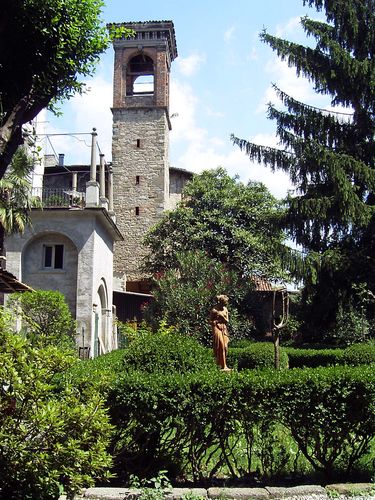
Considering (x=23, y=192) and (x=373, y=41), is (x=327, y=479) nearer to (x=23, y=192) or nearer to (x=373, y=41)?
(x=23, y=192)

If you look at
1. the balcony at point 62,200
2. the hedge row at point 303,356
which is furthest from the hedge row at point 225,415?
the balcony at point 62,200

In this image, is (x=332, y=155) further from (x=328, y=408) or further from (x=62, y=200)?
(x=328, y=408)

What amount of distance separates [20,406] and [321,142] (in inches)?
713

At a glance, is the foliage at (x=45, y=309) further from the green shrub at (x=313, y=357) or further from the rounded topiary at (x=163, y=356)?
the rounded topiary at (x=163, y=356)

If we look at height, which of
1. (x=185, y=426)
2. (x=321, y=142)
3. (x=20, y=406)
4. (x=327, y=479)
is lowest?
(x=327, y=479)

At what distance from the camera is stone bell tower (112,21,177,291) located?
36969 millimetres

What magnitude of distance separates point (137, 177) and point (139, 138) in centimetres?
269

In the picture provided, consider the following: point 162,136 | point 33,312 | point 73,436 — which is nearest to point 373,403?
Result: point 73,436

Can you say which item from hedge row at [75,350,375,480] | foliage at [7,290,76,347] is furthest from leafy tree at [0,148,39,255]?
hedge row at [75,350,375,480]

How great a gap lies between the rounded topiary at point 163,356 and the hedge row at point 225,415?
1.41 m

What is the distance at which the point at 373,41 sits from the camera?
21250 mm

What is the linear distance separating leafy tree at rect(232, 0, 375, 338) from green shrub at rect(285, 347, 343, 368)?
2.27m

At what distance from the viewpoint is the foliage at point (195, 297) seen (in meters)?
24.2

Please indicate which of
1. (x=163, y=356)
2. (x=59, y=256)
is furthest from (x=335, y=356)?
(x=59, y=256)
